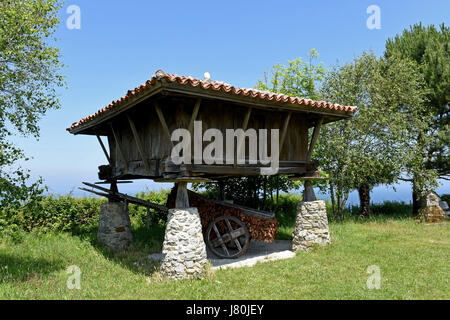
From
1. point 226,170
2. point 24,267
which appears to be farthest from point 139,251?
point 226,170

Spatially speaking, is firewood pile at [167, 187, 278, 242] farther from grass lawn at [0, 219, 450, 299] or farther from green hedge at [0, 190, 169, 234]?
green hedge at [0, 190, 169, 234]

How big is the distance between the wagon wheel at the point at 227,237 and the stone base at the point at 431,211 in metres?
9.89

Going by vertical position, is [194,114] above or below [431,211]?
above

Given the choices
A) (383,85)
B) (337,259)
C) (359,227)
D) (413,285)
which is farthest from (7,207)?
(383,85)

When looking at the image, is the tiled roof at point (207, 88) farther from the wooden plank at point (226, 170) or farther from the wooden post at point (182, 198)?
the wooden post at point (182, 198)

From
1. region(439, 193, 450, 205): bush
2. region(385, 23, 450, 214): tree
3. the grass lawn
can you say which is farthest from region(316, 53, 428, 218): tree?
region(439, 193, 450, 205): bush

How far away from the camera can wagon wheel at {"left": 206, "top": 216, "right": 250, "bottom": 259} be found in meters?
8.59

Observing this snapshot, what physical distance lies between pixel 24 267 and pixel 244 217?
546 cm

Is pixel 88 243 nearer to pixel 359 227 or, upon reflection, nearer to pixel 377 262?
pixel 377 262

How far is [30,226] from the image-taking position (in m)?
11.2

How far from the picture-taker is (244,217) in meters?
8.82

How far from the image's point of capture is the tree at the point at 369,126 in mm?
13773

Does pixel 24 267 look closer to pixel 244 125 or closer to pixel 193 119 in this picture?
pixel 193 119

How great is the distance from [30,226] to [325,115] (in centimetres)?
1021
